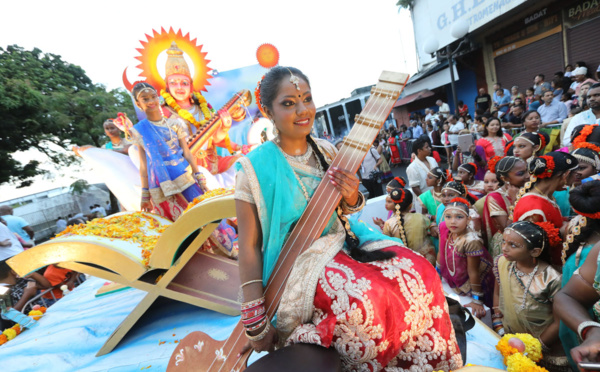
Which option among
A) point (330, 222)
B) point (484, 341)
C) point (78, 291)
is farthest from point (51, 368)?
point (484, 341)

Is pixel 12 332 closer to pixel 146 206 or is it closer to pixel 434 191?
pixel 146 206

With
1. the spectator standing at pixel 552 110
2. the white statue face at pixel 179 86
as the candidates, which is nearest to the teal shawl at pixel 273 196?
the white statue face at pixel 179 86

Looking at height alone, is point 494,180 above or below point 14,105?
below

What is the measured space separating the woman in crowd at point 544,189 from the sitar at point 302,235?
1.66 meters

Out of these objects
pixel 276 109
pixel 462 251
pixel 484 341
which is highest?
pixel 276 109

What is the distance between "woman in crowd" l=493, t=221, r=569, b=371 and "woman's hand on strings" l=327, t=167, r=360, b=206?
1333 mm

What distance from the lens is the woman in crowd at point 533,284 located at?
1.92 metres

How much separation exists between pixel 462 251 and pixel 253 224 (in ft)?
7.09

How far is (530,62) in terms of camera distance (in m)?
10.6

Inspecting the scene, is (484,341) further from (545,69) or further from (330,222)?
(545,69)

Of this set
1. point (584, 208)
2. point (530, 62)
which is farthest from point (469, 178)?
point (530, 62)

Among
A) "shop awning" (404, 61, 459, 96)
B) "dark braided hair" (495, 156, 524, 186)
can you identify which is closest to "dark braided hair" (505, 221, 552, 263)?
"dark braided hair" (495, 156, 524, 186)

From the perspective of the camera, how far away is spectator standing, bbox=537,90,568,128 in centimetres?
648

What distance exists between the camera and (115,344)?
2.91 metres
